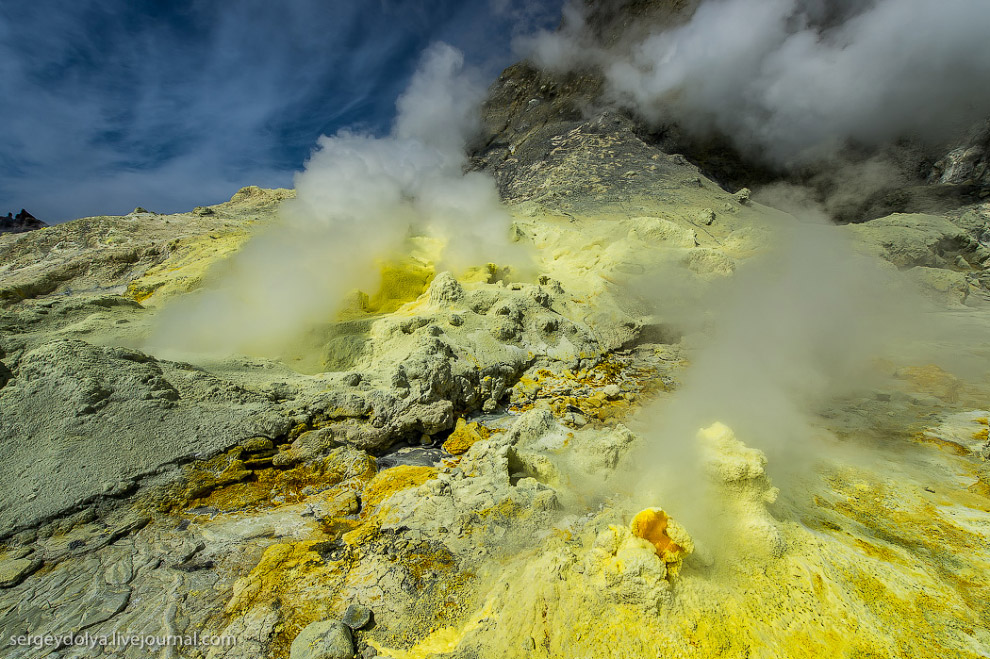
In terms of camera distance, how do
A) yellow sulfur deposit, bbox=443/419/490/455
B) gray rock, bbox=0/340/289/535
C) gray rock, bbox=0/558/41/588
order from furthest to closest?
1. yellow sulfur deposit, bbox=443/419/490/455
2. gray rock, bbox=0/340/289/535
3. gray rock, bbox=0/558/41/588

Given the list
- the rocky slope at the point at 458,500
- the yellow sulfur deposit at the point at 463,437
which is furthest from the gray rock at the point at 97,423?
the yellow sulfur deposit at the point at 463,437

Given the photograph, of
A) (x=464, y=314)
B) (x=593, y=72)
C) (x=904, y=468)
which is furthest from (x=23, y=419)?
(x=593, y=72)

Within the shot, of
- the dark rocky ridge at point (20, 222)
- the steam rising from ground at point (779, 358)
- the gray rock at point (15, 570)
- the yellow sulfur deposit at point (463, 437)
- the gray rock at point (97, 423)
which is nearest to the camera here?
the gray rock at point (15, 570)

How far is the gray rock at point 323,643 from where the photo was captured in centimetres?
159

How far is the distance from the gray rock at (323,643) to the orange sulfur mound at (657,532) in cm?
138

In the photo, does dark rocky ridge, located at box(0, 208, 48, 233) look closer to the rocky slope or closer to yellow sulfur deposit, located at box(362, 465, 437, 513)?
the rocky slope

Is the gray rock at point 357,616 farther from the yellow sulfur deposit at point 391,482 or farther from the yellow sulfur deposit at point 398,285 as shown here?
the yellow sulfur deposit at point 398,285

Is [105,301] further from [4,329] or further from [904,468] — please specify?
[904,468]

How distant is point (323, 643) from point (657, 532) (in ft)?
5.14

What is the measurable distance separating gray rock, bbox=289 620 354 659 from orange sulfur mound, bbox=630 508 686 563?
138cm

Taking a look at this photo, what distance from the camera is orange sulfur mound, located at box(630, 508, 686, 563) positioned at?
1763 millimetres

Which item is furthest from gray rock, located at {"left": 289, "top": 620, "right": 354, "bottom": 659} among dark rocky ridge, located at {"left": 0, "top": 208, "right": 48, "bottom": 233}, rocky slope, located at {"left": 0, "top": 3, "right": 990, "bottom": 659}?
dark rocky ridge, located at {"left": 0, "top": 208, "right": 48, "bottom": 233}

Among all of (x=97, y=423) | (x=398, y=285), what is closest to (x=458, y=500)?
(x=97, y=423)

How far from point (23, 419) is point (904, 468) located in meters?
5.90
